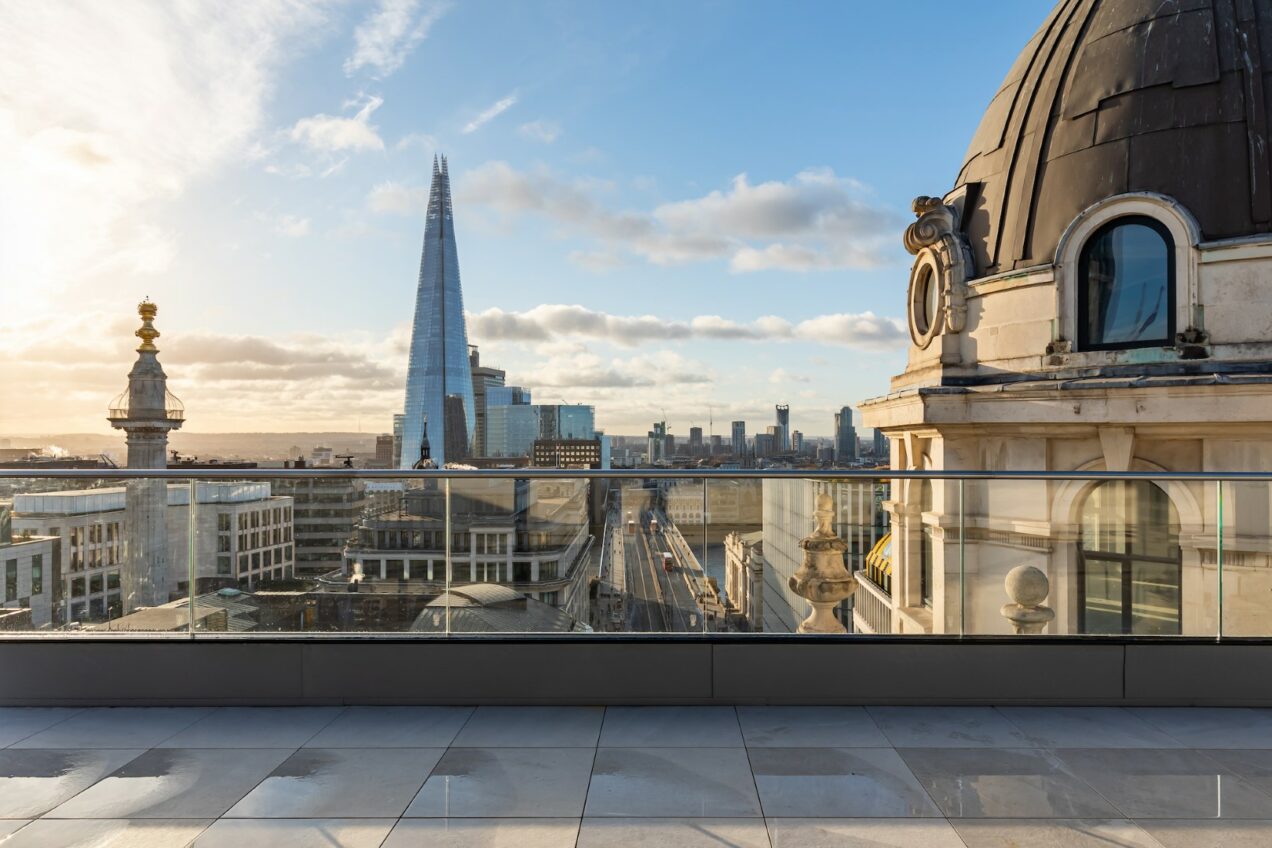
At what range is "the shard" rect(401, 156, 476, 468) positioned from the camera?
540ft

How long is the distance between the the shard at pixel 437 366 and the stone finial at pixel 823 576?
6238 inches

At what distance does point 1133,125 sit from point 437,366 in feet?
Answer: 524

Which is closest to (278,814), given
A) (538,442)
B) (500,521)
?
(500,521)

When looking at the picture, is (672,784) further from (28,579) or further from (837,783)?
(28,579)

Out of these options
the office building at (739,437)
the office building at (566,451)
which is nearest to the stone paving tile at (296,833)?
the office building at (739,437)

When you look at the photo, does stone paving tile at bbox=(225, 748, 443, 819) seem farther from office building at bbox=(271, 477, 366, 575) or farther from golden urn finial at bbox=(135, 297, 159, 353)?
golden urn finial at bbox=(135, 297, 159, 353)

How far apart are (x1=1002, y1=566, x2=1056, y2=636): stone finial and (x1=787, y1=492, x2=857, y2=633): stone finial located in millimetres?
978

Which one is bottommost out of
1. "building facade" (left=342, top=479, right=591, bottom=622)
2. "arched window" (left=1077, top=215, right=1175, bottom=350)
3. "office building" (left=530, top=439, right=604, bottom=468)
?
"office building" (left=530, top=439, right=604, bottom=468)

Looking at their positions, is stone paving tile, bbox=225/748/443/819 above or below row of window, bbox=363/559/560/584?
below

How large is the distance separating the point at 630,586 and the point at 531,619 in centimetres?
67

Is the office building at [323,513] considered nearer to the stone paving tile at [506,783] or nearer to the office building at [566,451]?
the stone paving tile at [506,783]

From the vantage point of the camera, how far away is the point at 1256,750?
409cm

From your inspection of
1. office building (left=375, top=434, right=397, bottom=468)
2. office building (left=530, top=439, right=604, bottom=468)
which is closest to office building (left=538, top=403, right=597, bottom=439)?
office building (left=530, top=439, right=604, bottom=468)

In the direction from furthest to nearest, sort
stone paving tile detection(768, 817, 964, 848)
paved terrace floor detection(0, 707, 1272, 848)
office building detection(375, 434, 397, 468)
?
office building detection(375, 434, 397, 468) → paved terrace floor detection(0, 707, 1272, 848) → stone paving tile detection(768, 817, 964, 848)
